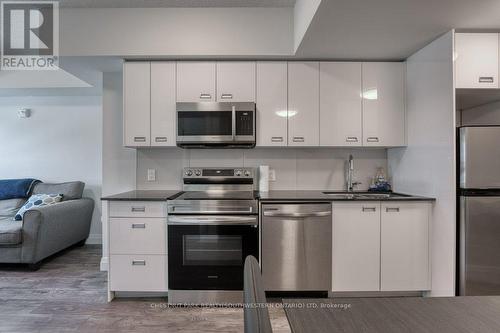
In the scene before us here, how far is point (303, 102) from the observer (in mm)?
2729

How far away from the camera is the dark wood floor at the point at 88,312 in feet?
6.89

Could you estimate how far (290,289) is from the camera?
7.91ft

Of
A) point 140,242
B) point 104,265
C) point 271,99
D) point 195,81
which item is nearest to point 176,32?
point 195,81

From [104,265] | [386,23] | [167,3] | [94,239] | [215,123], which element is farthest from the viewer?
[94,239]

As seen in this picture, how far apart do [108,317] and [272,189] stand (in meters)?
1.82

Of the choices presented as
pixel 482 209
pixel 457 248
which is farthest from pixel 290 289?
pixel 482 209

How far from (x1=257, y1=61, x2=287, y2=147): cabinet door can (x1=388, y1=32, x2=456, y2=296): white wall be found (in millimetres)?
1173

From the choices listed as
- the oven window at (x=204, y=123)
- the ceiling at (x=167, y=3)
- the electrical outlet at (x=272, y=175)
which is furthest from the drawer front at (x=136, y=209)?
the ceiling at (x=167, y=3)

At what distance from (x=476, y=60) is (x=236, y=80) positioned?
1.94 metres

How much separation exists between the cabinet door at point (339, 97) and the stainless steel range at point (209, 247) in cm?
112

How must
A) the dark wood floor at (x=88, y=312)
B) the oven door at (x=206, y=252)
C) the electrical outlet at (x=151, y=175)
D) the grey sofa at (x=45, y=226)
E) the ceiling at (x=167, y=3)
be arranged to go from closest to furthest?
the dark wood floor at (x=88, y=312)
the oven door at (x=206, y=252)
the ceiling at (x=167, y=3)
the electrical outlet at (x=151, y=175)
the grey sofa at (x=45, y=226)

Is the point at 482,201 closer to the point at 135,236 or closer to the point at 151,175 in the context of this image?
the point at 135,236

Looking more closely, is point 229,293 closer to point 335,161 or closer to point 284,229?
point 284,229

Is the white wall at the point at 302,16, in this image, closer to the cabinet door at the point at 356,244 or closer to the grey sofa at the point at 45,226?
the cabinet door at the point at 356,244
